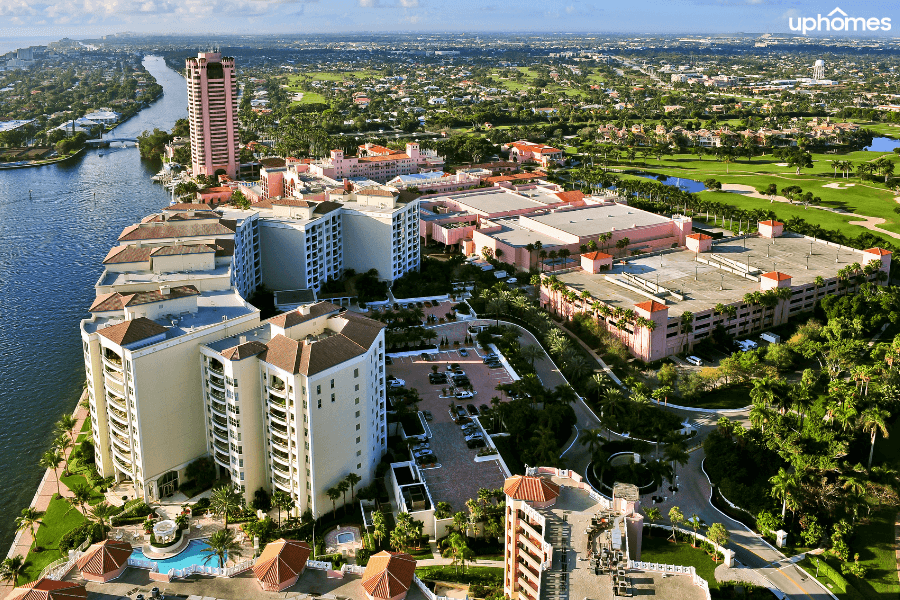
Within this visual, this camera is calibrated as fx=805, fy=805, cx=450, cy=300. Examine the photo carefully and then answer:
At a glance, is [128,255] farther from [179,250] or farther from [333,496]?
[333,496]

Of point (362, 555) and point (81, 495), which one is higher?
point (81, 495)

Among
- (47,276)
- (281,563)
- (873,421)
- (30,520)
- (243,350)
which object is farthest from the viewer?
(47,276)

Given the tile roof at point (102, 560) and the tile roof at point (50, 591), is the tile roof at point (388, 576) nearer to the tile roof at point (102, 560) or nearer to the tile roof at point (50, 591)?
the tile roof at point (102, 560)

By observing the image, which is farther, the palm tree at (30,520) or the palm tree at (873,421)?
the palm tree at (873,421)

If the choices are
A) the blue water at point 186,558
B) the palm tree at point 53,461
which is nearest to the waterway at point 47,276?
the palm tree at point 53,461

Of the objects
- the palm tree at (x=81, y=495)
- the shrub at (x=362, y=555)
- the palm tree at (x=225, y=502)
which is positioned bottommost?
the shrub at (x=362, y=555)

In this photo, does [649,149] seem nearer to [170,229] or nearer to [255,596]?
[170,229]

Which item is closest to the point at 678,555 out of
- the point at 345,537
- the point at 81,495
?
the point at 345,537
